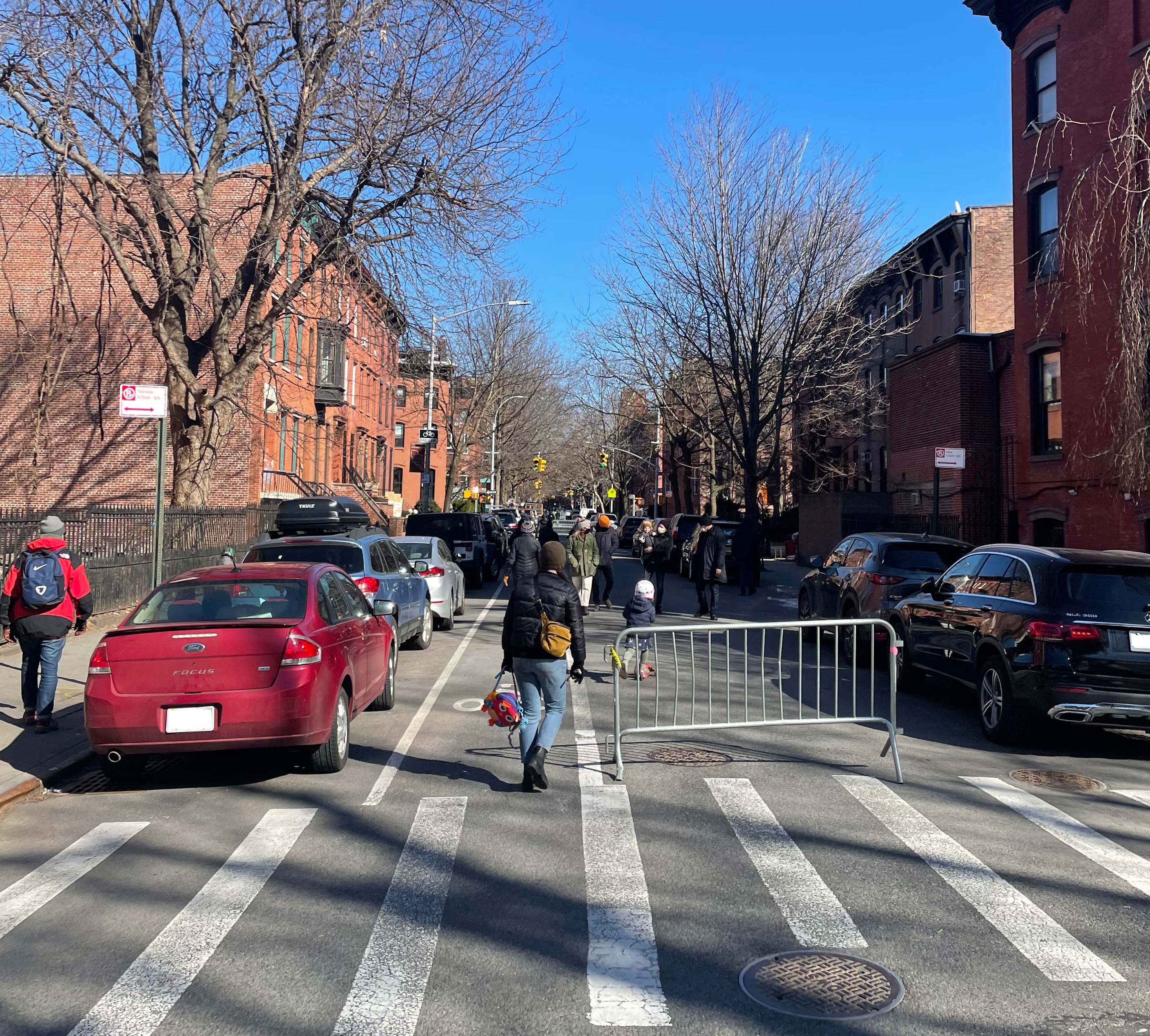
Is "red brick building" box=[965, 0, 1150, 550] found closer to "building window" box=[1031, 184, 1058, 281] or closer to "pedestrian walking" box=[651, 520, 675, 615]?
"building window" box=[1031, 184, 1058, 281]

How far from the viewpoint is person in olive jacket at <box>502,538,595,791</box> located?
23.9 feet

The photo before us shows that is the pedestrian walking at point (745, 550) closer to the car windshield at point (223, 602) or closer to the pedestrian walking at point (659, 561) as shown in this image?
the pedestrian walking at point (659, 561)

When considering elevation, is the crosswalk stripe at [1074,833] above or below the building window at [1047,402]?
below

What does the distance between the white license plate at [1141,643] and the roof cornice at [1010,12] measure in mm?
18433

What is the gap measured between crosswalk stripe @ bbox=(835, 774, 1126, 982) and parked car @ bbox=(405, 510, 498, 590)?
18.7 meters

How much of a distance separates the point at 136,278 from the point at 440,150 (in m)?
14.2

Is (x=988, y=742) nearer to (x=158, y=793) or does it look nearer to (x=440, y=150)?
(x=158, y=793)

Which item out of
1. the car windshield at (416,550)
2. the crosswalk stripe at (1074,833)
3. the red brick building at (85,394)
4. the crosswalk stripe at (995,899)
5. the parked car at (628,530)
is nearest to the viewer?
the crosswalk stripe at (995,899)

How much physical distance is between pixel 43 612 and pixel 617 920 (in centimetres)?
635

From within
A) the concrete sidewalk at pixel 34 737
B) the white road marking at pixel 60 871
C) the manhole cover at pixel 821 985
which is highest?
the concrete sidewalk at pixel 34 737

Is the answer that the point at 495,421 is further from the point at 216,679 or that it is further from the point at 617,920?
the point at 617,920

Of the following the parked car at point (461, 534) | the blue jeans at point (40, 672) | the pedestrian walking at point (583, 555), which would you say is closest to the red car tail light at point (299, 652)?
the blue jeans at point (40, 672)

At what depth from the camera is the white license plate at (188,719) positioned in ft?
23.7

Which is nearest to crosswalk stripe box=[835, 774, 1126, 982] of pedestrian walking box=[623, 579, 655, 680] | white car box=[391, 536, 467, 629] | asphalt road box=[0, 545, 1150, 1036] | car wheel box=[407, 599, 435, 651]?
asphalt road box=[0, 545, 1150, 1036]
